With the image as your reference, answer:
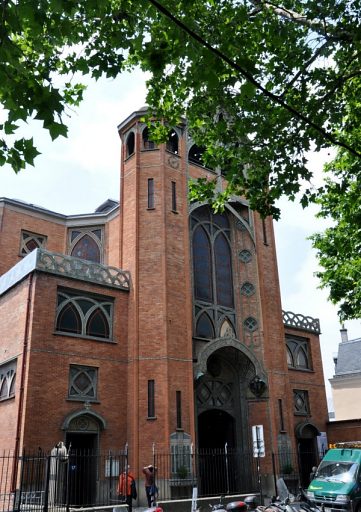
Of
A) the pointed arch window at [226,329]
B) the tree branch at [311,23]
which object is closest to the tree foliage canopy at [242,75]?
the tree branch at [311,23]

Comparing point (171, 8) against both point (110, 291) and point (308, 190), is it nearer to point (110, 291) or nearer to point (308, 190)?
point (308, 190)

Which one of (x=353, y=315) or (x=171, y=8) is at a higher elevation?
(x=171, y=8)

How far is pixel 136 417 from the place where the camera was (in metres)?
19.5

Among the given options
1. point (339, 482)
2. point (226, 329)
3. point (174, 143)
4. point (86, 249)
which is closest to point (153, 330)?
point (226, 329)

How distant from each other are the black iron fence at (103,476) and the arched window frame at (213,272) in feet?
18.2

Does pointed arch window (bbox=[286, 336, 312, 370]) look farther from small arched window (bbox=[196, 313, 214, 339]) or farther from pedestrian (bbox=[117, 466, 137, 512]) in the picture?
pedestrian (bbox=[117, 466, 137, 512])

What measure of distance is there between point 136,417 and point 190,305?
5.05 metres

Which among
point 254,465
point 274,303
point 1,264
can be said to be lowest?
point 254,465

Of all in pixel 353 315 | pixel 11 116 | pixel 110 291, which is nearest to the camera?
pixel 11 116

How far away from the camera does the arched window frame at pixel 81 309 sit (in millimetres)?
19473

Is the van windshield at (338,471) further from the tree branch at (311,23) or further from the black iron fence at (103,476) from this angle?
the tree branch at (311,23)

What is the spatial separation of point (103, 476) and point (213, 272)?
10273 mm

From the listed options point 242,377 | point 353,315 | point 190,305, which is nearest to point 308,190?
point 353,315

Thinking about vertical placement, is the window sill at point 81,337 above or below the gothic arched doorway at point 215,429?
above
